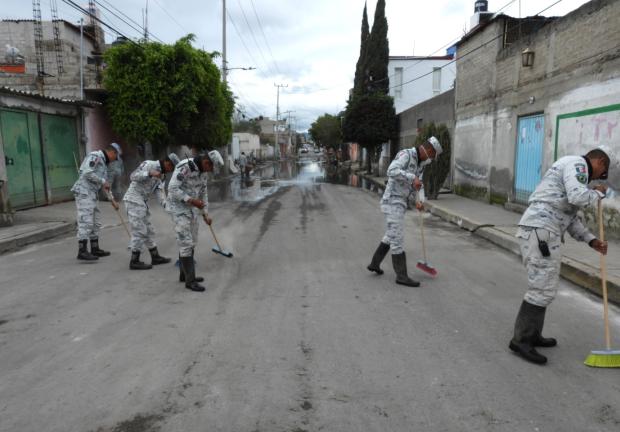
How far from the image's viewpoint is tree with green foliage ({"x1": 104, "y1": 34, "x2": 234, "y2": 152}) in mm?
15625

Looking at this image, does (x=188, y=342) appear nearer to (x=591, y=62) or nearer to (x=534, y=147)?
(x=591, y=62)

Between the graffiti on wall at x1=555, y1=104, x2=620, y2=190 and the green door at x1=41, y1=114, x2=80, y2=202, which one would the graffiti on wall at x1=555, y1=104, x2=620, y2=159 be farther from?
the green door at x1=41, y1=114, x2=80, y2=202

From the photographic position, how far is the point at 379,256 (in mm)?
5996

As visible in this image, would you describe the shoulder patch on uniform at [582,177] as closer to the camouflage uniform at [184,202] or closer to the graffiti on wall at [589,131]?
the camouflage uniform at [184,202]

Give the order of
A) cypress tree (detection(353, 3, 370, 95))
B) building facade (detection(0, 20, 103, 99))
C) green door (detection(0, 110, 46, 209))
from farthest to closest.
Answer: cypress tree (detection(353, 3, 370, 95)) → building facade (detection(0, 20, 103, 99)) → green door (detection(0, 110, 46, 209))

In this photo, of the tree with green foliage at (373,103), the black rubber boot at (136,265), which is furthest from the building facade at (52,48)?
the black rubber boot at (136,265)

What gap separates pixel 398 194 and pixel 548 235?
2387 mm

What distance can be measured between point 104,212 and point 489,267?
31.8 feet

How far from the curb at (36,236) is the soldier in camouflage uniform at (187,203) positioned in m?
3.85

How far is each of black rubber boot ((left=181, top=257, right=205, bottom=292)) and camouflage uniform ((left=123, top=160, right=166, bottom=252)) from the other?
1206 mm

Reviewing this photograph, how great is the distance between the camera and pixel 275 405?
2.96 m

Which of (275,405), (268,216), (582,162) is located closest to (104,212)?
(268,216)

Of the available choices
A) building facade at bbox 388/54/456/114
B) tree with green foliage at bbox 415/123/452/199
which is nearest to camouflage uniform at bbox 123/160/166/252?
tree with green foliage at bbox 415/123/452/199

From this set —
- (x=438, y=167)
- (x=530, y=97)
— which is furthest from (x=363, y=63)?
(x=530, y=97)
